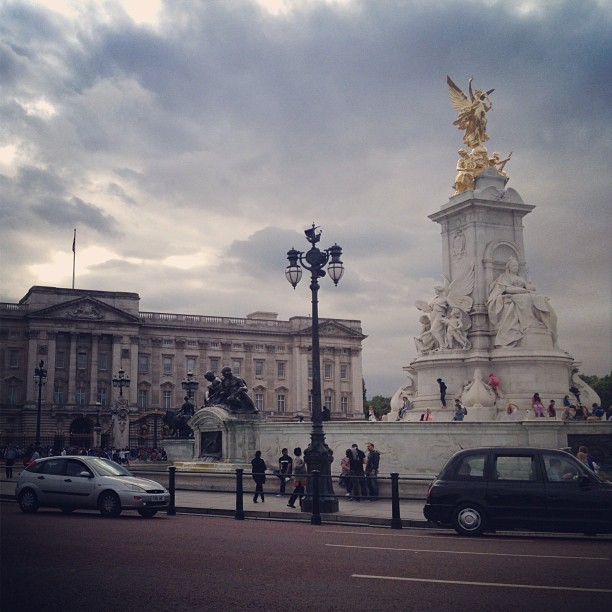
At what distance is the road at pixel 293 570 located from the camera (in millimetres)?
8000

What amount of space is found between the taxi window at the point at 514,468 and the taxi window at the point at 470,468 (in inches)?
9.9

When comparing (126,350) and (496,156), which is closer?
(496,156)

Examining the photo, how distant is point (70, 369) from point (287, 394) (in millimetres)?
28327

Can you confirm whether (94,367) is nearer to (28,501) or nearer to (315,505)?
(28,501)

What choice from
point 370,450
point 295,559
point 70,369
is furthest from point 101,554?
point 70,369

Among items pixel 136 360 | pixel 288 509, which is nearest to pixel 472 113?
pixel 288 509

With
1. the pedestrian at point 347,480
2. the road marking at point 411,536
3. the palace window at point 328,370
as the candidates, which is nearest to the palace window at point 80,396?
the palace window at point 328,370

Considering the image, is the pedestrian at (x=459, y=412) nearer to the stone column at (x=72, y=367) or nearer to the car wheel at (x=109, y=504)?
the car wheel at (x=109, y=504)

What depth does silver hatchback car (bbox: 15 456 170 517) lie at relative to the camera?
17.3 m

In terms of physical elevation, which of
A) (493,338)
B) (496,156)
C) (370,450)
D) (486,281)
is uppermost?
(496,156)

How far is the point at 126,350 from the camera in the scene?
3821 inches

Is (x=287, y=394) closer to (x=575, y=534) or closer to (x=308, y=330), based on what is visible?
(x=308, y=330)

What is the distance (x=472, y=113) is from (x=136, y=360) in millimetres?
71393

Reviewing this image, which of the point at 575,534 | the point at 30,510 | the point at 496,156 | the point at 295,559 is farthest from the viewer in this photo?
the point at 496,156
